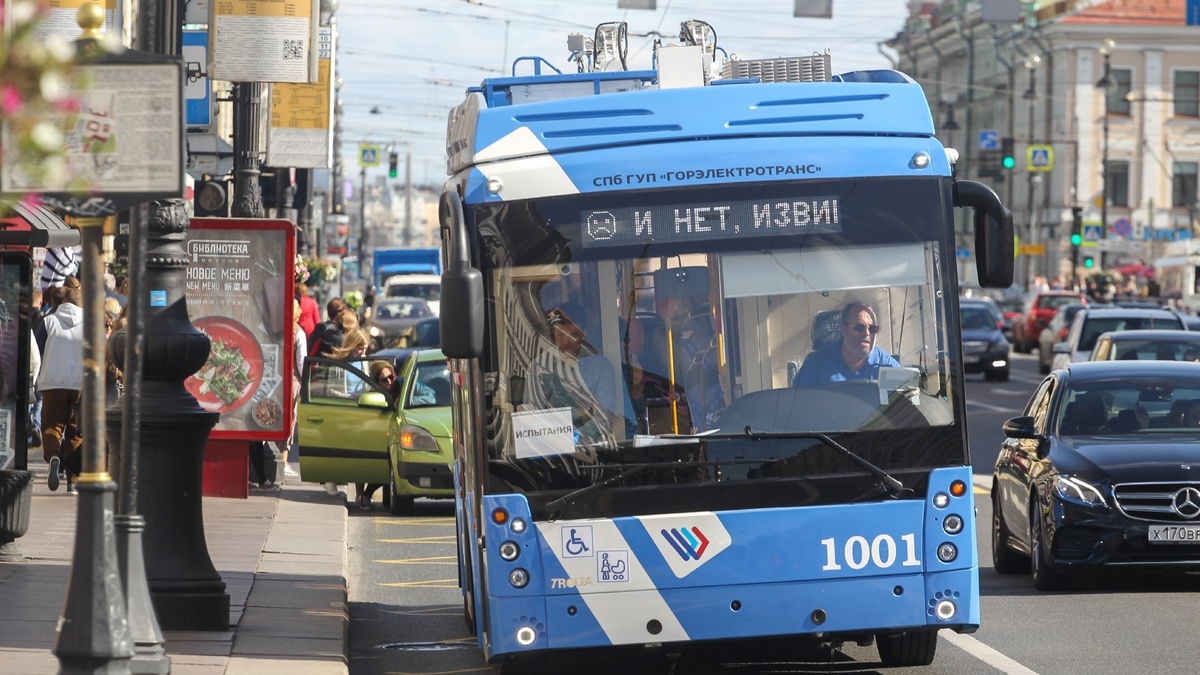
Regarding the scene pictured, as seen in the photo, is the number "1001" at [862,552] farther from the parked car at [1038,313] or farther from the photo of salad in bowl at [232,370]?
the parked car at [1038,313]

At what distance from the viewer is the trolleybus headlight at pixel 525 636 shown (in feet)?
27.1

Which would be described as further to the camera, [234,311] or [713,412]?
[234,311]

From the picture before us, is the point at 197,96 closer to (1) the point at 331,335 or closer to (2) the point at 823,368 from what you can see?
(1) the point at 331,335

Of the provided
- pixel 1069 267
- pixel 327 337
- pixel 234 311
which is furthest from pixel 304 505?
pixel 1069 267

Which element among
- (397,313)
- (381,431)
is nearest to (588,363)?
(381,431)

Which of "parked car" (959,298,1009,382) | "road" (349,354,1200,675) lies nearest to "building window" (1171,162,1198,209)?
"parked car" (959,298,1009,382)

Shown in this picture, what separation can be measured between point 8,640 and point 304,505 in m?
8.51

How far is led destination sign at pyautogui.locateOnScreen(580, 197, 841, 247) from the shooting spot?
8.41 metres

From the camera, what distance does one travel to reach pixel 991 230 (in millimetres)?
8711

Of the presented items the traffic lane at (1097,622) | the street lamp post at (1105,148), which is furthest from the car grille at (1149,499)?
the street lamp post at (1105,148)

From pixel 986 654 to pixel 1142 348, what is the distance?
1386 cm

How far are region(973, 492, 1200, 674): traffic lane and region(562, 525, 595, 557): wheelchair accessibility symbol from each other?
2.36 m

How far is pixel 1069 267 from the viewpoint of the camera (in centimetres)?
8800

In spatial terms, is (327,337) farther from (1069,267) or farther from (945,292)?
(1069,267)
